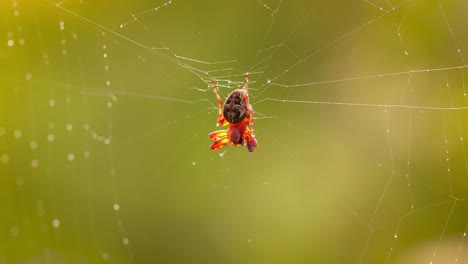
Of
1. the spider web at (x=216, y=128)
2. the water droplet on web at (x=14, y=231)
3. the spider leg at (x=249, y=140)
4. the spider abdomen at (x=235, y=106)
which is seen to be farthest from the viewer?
the water droplet on web at (x=14, y=231)

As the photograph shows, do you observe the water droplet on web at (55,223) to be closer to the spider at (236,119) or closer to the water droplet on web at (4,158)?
the water droplet on web at (4,158)

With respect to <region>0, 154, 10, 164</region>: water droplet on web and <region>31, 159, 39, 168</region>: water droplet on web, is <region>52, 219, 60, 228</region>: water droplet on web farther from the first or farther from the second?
<region>0, 154, 10, 164</region>: water droplet on web

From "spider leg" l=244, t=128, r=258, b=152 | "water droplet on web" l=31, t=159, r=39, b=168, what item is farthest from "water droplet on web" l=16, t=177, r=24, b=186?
"spider leg" l=244, t=128, r=258, b=152

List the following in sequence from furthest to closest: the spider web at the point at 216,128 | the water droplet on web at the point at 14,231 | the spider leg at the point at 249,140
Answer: the water droplet on web at the point at 14,231 → the spider web at the point at 216,128 → the spider leg at the point at 249,140

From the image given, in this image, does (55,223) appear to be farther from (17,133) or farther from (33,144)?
(17,133)

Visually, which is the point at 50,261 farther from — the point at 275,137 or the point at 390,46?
the point at 390,46

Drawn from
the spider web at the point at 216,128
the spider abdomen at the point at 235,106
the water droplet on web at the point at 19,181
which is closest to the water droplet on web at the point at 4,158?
the spider web at the point at 216,128

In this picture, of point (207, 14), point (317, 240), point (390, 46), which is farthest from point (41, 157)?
point (390, 46)
